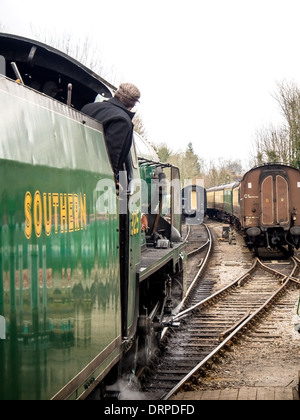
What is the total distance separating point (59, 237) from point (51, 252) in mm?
148

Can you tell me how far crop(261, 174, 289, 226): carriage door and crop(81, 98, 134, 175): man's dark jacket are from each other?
1857cm

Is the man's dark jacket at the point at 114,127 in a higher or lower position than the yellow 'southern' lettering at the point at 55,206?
higher

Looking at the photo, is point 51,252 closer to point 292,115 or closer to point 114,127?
point 114,127

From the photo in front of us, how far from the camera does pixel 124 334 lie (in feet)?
16.2

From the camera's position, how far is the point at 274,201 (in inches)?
894

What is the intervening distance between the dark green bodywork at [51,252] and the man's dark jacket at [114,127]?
298 millimetres

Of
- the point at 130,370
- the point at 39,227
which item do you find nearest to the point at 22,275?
the point at 39,227

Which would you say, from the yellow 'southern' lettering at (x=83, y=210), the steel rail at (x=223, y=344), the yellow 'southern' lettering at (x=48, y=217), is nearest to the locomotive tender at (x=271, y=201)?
the steel rail at (x=223, y=344)

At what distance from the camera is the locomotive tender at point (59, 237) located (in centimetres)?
262

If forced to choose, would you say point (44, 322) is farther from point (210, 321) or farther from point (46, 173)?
point (210, 321)

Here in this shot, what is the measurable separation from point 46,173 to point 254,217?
20388 mm

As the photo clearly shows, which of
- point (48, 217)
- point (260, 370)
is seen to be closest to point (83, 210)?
point (48, 217)

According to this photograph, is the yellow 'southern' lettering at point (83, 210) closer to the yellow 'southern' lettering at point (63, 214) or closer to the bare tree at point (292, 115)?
the yellow 'southern' lettering at point (63, 214)

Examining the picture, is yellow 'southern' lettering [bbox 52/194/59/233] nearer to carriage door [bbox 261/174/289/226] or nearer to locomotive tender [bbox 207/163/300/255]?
locomotive tender [bbox 207/163/300/255]
